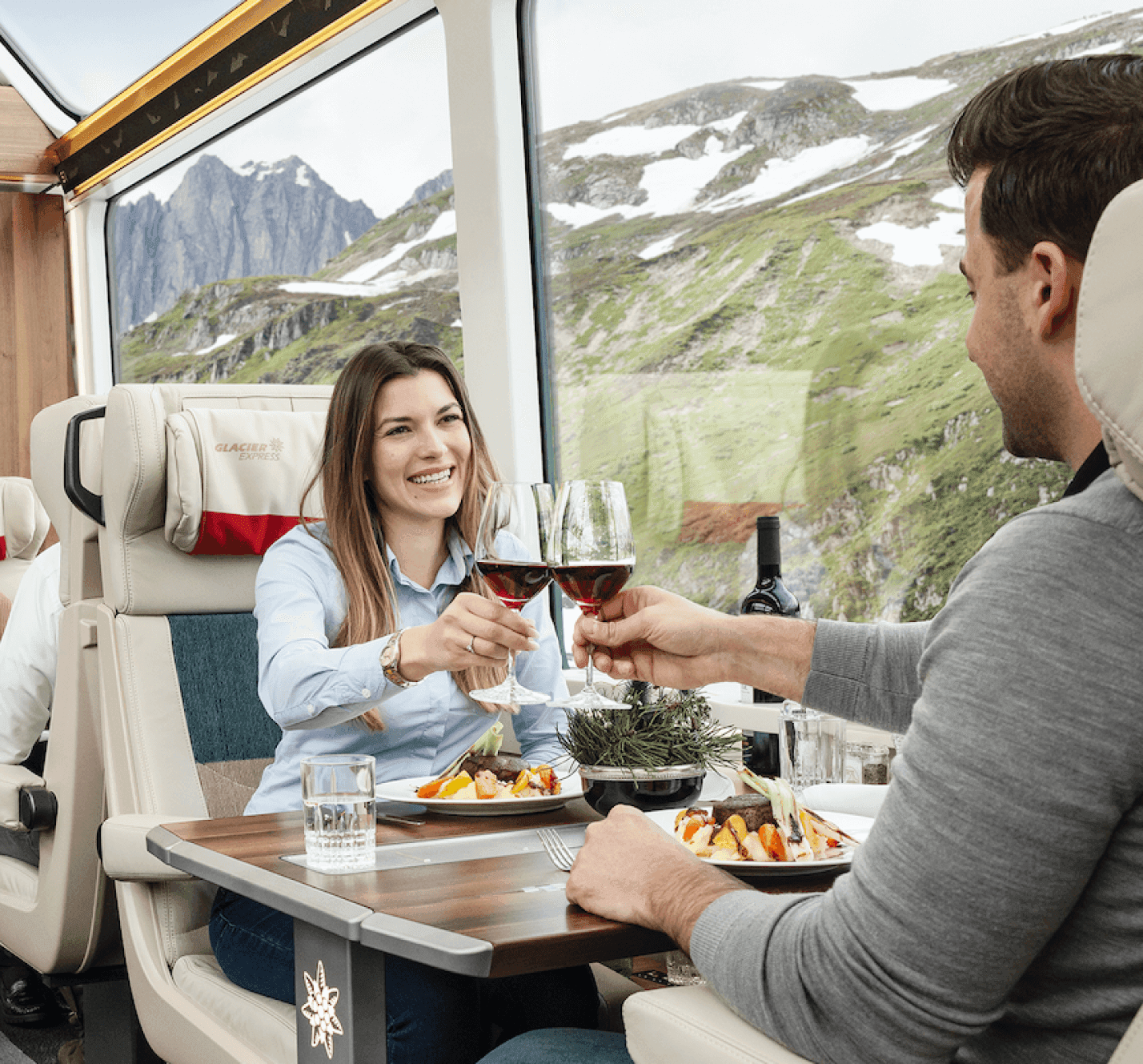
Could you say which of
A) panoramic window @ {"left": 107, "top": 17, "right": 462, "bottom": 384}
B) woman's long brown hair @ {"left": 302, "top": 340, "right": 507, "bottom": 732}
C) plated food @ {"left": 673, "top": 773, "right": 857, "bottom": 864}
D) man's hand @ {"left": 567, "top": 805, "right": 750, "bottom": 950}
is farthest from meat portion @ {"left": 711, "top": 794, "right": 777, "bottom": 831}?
panoramic window @ {"left": 107, "top": 17, "right": 462, "bottom": 384}

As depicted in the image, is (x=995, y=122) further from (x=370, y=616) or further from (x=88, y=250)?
(x=88, y=250)

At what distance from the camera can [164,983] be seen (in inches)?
71.8

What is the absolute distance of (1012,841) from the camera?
2.48 feet

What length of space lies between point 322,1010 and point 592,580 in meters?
0.48

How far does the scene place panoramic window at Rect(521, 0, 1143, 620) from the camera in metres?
2.32

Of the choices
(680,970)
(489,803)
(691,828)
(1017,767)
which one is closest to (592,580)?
Answer: (691,828)

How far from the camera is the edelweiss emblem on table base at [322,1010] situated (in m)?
1.17

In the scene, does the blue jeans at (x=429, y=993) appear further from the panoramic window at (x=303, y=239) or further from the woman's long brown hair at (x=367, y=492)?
the panoramic window at (x=303, y=239)

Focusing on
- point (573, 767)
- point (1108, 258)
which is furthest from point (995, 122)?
point (573, 767)

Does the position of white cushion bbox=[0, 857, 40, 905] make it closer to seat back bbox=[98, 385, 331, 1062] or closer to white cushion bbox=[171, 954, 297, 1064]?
seat back bbox=[98, 385, 331, 1062]

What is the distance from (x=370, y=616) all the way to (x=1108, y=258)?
1.42m

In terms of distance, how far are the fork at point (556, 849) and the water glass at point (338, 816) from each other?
0.18 metres

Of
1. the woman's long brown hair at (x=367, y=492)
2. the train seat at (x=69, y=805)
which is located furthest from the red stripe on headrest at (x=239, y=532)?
the train seat at (x=69, y=805)

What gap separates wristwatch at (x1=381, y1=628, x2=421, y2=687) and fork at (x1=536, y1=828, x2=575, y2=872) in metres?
0.32
